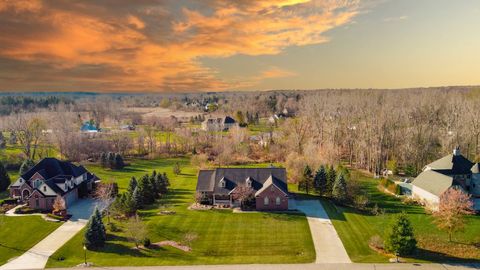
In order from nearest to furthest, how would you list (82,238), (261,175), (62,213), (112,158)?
1. (82,238)
2. (62,213)
3. (261,175)
4. (112,158)

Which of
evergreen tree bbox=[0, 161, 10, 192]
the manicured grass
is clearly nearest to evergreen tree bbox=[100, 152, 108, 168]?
evergreen tree bbox=[0, 161, 10, 192]

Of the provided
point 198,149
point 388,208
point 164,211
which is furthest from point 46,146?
point 388,208

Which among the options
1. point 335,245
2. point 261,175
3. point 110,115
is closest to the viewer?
point 335,245

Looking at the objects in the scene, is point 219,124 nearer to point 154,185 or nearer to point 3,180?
point 154,185

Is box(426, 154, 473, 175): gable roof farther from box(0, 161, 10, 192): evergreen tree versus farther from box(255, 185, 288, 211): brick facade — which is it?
box(0, 161, 10, 192): evergreen tree

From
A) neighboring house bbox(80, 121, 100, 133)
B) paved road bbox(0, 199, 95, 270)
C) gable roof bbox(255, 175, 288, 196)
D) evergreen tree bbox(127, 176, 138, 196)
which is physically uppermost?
neighboring house bbox(80, 121, 100, 133)

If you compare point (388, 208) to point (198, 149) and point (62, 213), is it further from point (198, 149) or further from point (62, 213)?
point (198, 149)

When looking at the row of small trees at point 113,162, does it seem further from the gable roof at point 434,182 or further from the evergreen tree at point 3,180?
the gable roof at point 434,182
